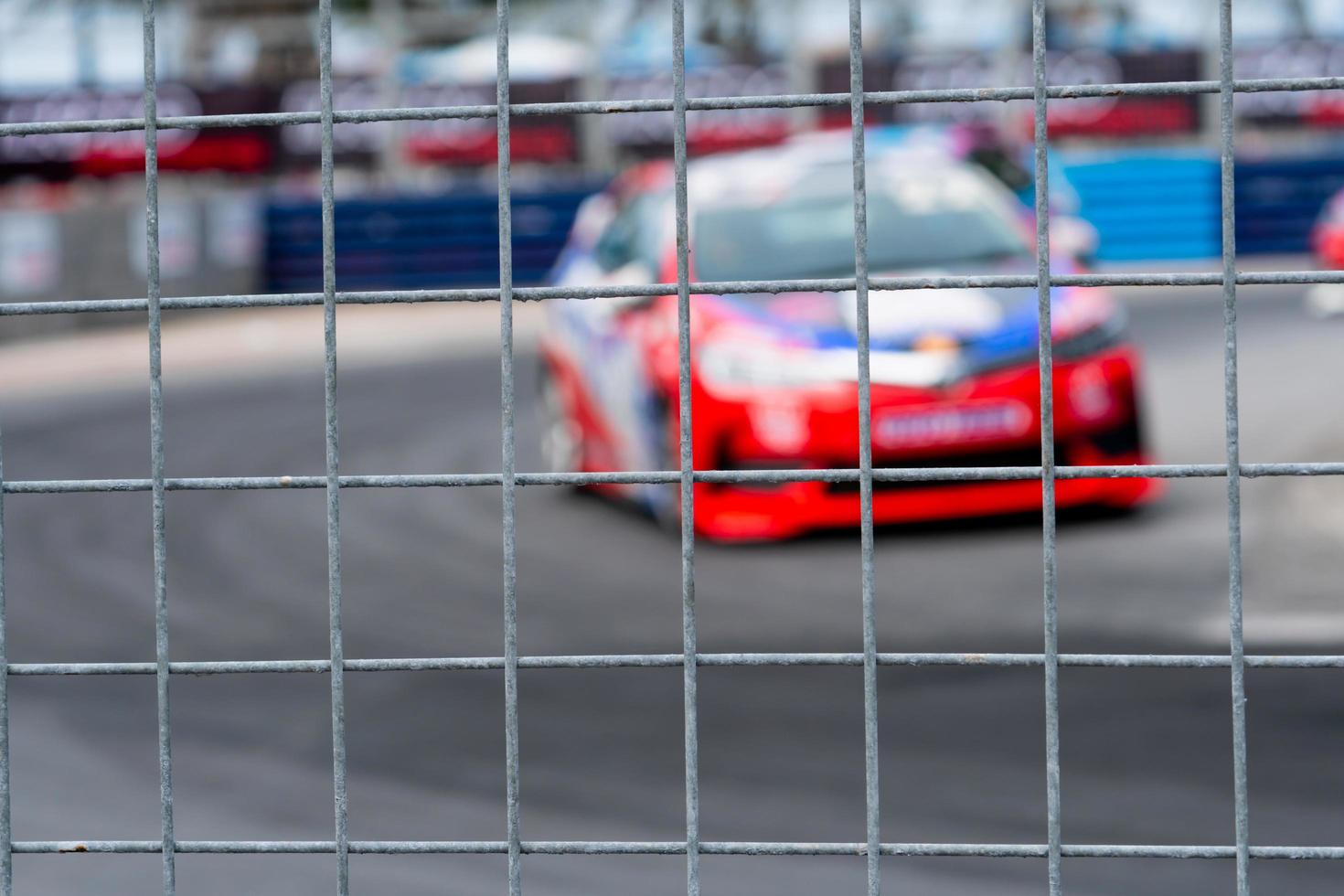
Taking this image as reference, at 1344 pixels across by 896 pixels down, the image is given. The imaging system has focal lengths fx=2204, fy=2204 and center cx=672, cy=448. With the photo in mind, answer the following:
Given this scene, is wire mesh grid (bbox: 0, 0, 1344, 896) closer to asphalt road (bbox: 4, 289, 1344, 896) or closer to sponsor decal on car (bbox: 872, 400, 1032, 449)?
asphalt road (bbox: 4, 289, 1344, 896)

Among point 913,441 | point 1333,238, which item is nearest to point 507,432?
point 913,441

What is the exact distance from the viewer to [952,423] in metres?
7.94

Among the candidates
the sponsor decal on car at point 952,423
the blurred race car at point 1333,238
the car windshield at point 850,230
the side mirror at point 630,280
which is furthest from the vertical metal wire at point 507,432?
the blurred race car at point 1333,238

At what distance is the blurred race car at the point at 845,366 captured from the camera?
795 cm

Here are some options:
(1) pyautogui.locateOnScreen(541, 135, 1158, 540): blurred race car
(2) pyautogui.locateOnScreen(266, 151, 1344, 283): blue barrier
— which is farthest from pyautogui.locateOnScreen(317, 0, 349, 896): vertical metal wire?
(2) pyautogui.locateOnScreen(266, 151, 1344, 283): blue barrier

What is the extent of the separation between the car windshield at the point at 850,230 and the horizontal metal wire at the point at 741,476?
5596mm

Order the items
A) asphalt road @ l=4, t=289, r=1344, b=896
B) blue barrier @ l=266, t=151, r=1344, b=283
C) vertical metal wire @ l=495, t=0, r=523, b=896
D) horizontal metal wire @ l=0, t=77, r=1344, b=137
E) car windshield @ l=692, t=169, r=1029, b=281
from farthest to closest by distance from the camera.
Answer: blue barrier @ l=266, t=151, r=1344, b=283
car windshield @ l=692, t=169, r=1029, b=281
asphalt road @ l=4, t=289, r=1344, b=896
vertical metal wire @ l=495, t=0, r=523, b=896
horizontal metal wire @ l=0, t=77, r=1344, b=137

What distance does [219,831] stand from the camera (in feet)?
15.6

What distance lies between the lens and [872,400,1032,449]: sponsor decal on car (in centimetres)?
794

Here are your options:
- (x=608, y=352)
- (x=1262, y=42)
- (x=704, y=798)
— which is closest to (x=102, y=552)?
(x=608, y=352)

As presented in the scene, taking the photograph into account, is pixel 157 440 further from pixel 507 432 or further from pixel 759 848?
pixel 759 848

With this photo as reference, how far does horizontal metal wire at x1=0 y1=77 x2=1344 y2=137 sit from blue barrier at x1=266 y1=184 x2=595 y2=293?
20659 millimetres

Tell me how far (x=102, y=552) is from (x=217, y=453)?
9.14 ft

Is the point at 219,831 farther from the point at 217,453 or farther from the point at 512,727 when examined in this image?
the point at 217,453
